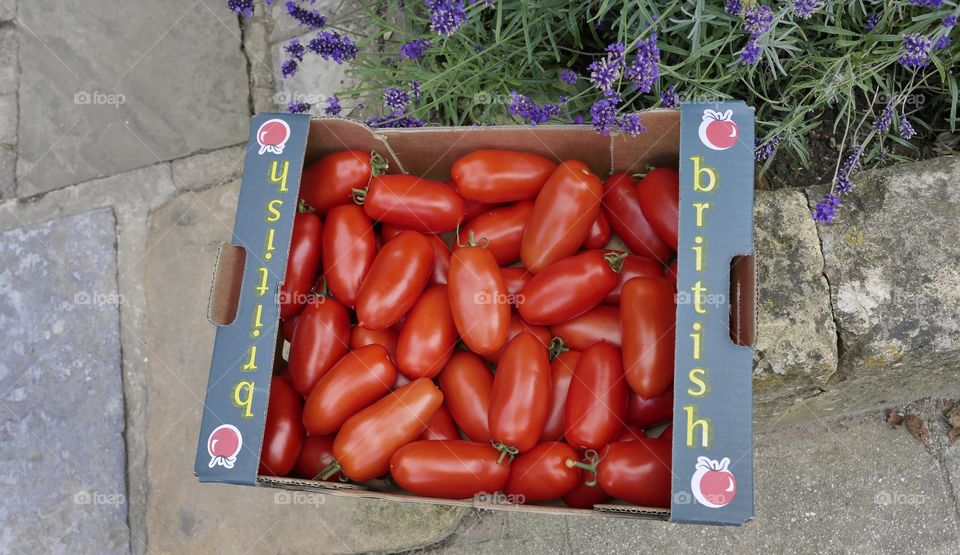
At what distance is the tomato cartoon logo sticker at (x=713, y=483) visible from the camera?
1.28 metres

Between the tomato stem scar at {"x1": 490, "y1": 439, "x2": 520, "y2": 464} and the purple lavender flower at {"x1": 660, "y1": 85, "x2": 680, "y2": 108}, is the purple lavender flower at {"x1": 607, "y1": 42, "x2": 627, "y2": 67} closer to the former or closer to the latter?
the purple lavender flower at {"x1": 660, "y1": 85, "x2": 680, "y2": 108}

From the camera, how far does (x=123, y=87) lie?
2.57m

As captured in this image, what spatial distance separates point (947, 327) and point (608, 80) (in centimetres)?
97

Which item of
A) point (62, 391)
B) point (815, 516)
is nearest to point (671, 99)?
point (815, 516)

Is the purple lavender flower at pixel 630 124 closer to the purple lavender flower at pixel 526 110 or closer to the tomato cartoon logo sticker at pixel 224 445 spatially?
the purple lavender flower at pixel 526 110

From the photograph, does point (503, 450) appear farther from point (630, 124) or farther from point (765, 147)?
point (765, 147)

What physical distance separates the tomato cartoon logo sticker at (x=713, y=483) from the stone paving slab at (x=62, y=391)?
5.98ft

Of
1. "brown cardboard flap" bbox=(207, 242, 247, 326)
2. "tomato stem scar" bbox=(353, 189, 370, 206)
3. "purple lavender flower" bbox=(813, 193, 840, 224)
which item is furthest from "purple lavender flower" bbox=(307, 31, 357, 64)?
"purple lavender flower" bbox=(813, 193, 840, 224)

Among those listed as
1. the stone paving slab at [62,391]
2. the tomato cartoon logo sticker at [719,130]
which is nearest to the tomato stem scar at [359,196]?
→ the tomato cartoon logo sticker at [719,130]

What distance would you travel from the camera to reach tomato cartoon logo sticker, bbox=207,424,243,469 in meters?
1.40

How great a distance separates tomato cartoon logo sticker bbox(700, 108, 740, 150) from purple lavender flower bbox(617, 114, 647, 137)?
0.40 ft

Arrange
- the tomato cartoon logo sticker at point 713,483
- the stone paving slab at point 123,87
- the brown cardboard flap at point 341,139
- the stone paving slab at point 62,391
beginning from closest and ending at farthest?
the tomato cartoon logo sticker at point 713,483 → the brown cardboard flap at point 341,139 → the stone paving slab at point 62,391 → the stone paving slab at point 123,87

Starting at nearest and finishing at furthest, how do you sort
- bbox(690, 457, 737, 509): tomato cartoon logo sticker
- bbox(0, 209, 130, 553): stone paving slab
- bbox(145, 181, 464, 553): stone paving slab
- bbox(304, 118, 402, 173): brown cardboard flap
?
bbox(690, 457, 737, 509): tomato cartoon logo sticker → bbox(304, 118, 402, 173): brown cardboard flap → bbox(145, 181, 464, 553): stone paving slab → bbox(0, 209, 130, 553): stone paving slab

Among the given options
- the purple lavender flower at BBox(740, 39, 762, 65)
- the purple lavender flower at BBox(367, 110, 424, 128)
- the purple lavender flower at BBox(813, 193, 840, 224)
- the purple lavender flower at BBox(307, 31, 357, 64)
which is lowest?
the purple lavender flower at BBox(813, 193, 840, 224)
